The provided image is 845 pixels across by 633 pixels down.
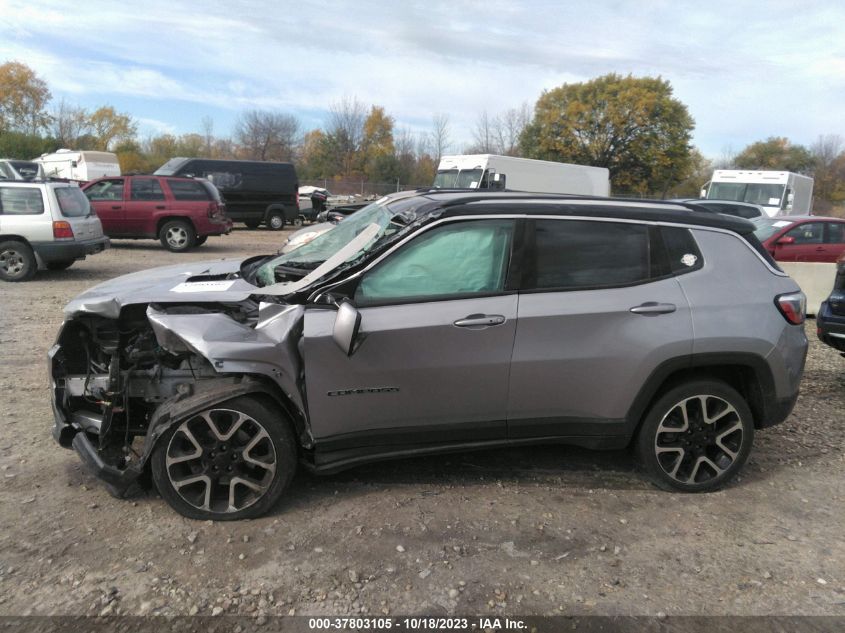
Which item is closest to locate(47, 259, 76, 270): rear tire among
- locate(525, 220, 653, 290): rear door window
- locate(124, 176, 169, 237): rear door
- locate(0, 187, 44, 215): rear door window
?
locate(0, 187, 44, 215): rear door window

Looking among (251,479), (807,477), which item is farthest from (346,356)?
(807,477)

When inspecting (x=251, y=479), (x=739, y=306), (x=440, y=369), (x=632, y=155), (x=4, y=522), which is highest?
(x=632, y=155)

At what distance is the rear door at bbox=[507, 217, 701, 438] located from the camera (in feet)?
11.6

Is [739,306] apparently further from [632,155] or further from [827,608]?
[632,155]

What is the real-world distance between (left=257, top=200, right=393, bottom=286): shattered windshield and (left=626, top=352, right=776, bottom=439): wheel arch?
6.04 feet

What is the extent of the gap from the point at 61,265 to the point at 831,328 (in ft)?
39.2

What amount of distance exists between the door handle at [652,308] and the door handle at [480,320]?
814 mm

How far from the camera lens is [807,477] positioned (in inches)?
165

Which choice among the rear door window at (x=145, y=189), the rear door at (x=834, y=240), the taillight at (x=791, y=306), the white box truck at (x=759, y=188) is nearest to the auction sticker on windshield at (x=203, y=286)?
the taillight at (x=791, y=306)

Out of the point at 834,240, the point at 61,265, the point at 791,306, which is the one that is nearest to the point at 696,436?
the point at 791,306

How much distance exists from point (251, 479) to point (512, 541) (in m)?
1.44

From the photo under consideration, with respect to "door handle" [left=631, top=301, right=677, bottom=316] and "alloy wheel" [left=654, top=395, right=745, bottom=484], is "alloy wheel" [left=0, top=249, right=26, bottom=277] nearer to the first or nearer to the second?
"door handle" [left=631, top=301, right=677, bottom=316]

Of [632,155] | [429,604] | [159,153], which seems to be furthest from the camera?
A: [159,153]

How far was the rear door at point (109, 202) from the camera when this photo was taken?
50.5 feet
